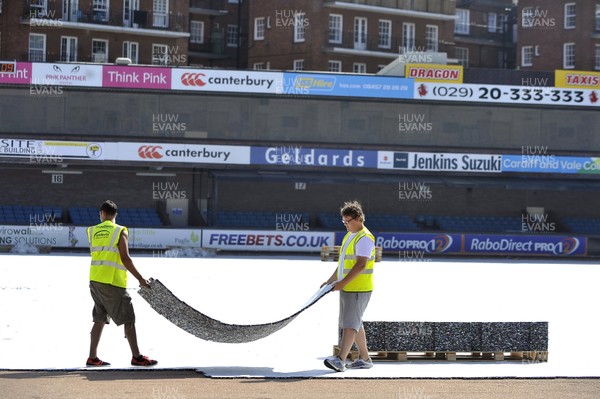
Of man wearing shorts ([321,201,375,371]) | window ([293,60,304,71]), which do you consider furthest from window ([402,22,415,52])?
man wearing shorts ([321,201,375,371])

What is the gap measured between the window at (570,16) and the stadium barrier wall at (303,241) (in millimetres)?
24845

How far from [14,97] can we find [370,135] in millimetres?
15958

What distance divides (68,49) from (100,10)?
2.75 m

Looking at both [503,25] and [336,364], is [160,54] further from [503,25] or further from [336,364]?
[336,364]

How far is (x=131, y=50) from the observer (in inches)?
2288

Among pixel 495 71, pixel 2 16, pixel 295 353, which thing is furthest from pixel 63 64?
pixel 295 353

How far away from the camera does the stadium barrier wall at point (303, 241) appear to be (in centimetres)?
4356

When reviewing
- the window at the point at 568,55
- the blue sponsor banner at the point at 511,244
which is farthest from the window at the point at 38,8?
the window at the point at 568,55

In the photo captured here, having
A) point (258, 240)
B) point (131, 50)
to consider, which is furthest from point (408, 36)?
point (258, 240)

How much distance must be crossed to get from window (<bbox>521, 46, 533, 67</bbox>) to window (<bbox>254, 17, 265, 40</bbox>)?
18.7 m

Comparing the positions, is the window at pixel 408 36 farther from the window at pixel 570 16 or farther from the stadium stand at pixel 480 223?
the stadium stand at pixel 480 223

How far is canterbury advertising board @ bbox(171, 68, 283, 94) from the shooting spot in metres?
46.9

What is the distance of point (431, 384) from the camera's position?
12.1 m

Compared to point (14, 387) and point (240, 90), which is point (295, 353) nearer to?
point (14, 387)
